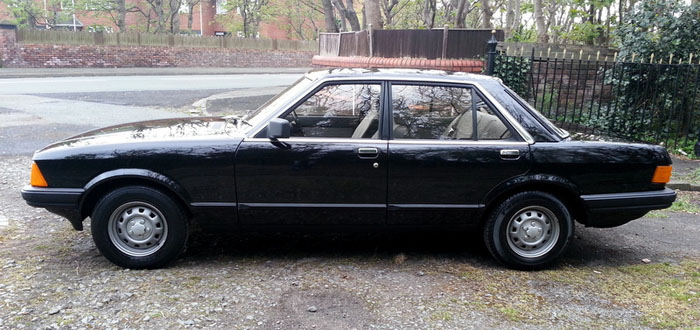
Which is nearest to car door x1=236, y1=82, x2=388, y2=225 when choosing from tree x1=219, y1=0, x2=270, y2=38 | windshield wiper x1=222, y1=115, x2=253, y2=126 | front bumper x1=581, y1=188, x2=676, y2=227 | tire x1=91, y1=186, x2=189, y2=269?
windshield wiper x1=222, y1=115, x2=253, y2=126

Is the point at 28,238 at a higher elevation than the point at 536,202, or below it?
below

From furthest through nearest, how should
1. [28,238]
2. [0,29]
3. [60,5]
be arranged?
1. [60,5]
2. [0,29]
3. [28,238]

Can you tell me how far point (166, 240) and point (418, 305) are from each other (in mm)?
1926

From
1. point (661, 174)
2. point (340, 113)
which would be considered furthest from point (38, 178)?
point (661, 174)

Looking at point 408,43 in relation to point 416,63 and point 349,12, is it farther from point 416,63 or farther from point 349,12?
point 349,12

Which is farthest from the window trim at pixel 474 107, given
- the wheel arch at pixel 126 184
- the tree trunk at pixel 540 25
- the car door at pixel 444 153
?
the tree trunk at pixel 540 25

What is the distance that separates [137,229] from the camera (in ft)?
13.9

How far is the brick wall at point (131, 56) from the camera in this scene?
24.5m

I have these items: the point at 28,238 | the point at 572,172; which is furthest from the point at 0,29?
the point at 572,172

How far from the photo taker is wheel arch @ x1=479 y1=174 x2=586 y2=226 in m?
4.40

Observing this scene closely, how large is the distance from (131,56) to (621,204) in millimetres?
27397

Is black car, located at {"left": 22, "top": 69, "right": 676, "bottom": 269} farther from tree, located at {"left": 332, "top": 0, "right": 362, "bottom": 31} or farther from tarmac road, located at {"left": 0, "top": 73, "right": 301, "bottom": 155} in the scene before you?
tree, located at {"left": 332, "top": 0, "right": 362, "bottom": 31}

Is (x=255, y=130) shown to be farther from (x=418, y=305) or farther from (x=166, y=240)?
(x=418, y=305)

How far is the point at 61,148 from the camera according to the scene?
4.22 meters
